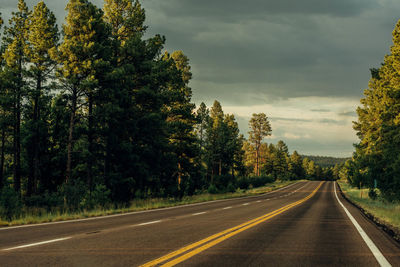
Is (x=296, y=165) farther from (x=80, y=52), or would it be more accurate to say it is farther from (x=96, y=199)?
(x=96, y=199)

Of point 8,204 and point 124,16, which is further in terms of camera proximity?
point 124,16

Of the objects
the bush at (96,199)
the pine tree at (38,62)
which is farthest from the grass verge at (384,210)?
the pine tree at (38,62)

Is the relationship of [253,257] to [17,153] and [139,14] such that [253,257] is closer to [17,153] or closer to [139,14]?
[139,14]

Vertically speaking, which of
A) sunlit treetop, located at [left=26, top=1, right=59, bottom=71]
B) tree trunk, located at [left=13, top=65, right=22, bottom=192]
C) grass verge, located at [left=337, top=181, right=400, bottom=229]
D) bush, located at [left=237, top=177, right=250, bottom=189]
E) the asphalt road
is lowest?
bush, located at [left=237, top=177, right=250, bottom=189]

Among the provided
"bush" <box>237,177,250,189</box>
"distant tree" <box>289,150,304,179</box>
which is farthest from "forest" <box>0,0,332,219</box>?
"distant tree" <box>289,150,304,179</box>

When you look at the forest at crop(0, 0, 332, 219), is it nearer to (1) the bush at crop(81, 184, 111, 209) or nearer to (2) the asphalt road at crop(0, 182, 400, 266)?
(1) the bush at crop(81, 184, 111, 209)

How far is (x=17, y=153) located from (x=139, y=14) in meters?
17.6

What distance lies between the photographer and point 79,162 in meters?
27.4

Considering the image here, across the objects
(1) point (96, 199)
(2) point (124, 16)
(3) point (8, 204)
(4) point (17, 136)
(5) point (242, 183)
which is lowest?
(5) point (242, 183)

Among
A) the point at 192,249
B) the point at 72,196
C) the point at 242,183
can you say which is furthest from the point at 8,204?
the point at 242,183

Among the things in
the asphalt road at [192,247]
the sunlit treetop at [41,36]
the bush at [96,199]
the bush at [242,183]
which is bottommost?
the bush at [242,183]

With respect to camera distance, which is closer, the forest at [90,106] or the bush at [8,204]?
the bush at [8,204]

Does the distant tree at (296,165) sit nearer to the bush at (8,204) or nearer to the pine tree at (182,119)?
the pine tree at (182,119)

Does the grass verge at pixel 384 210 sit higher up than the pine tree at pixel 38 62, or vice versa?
the pine tree at pixel 38 62
